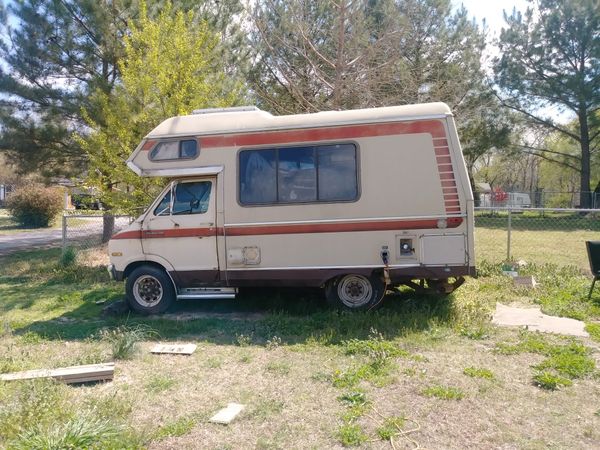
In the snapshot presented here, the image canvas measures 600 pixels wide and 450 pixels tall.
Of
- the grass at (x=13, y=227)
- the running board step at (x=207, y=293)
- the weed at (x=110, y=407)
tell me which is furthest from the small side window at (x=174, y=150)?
the grass at (x=13, y=227)

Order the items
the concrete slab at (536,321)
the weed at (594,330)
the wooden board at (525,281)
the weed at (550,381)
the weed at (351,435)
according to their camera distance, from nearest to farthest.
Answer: the weed at (351,435)
the weed at (550,381)
the weed at (594,330)
the concrete slab at (536,321)
the wooden board at (525,281)

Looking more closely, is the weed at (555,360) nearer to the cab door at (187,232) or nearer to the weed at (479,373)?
the weed at (479,373)

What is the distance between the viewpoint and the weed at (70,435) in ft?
10.8

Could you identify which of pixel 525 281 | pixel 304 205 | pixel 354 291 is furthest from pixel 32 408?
pixel 525 281

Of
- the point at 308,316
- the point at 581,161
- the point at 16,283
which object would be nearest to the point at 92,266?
the point at 16,283

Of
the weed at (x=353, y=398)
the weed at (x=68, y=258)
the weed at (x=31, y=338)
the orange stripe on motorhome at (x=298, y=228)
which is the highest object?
the orange stripe on motorhome at (x=298, y=228)

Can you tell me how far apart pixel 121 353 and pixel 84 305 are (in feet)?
10.7

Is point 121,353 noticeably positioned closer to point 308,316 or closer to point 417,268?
point 308,316

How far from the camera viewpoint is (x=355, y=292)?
7.21 m

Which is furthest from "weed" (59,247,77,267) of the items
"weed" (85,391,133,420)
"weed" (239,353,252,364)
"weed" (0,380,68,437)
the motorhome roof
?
"weed" (85,391,133,420)

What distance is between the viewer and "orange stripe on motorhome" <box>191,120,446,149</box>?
6636mm

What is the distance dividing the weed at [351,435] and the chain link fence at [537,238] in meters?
7.13

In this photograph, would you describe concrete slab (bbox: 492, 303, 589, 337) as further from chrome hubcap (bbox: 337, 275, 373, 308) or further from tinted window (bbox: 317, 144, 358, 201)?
tinted window (bbox: 317, 144, 358, 201)

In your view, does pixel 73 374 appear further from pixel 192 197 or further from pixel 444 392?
pixel 444 392
